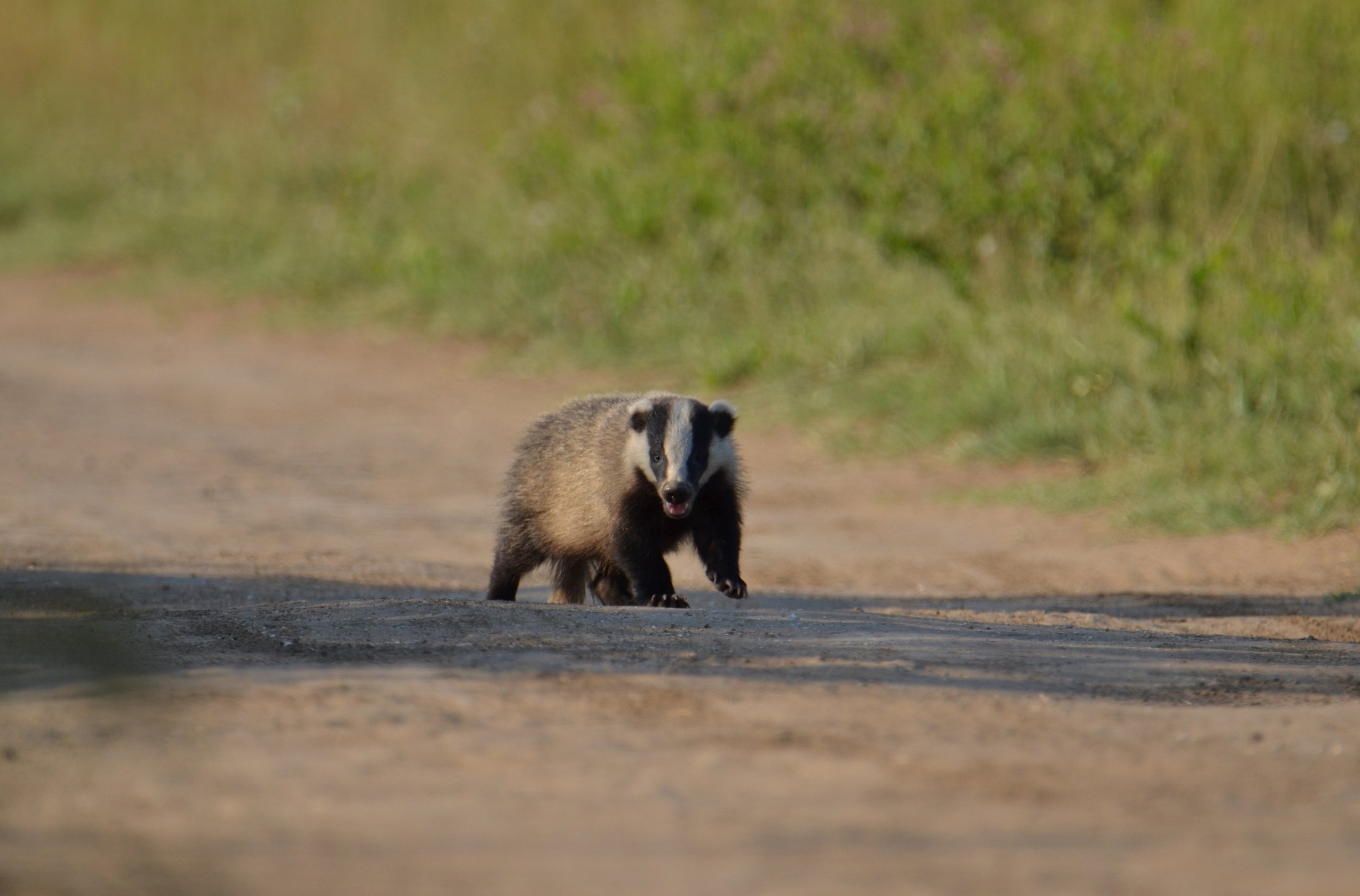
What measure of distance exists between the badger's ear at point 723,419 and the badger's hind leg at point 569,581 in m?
0.75

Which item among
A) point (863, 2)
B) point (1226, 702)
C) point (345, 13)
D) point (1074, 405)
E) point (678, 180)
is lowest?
point (1226, 702)

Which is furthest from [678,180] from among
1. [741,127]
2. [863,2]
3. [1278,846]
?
[1278,846]

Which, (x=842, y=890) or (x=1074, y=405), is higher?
(x=1074, y=405)

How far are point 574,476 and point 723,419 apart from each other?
1.90 ft

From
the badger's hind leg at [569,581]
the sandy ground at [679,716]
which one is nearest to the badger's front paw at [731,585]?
the sandy ground at [679,716]

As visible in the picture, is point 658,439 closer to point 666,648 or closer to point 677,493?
point 677,493

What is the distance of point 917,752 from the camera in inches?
132

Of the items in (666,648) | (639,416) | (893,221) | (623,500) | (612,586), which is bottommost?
(666,648)

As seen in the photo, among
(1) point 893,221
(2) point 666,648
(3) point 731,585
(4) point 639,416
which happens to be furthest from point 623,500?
(1) point 893,221

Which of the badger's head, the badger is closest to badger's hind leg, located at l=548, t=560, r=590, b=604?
the badger

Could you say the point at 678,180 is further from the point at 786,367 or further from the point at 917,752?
the point at 917,752

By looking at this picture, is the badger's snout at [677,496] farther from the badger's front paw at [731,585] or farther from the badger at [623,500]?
the badger's front paw at [731,585]

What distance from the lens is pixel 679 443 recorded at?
554 cm

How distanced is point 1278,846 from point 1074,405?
19.2ft
